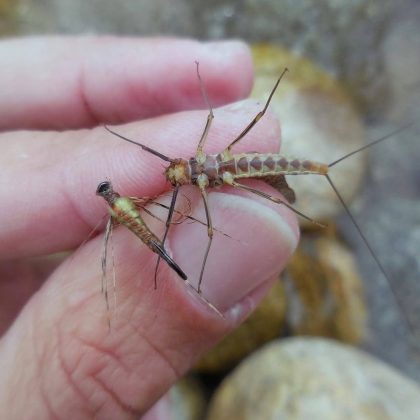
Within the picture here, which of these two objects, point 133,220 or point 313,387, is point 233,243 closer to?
point 133,220

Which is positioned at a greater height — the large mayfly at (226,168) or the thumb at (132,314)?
the large mayfly at (226,168)

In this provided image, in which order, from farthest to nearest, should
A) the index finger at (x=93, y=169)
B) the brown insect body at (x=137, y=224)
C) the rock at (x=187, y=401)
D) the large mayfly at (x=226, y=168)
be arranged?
1. the rock at (x=187, y=401)
2. the index finger at (x=93, y=169)
3. the large mayfly at (x=226, y=168)
4. the brown insect body at (x=137, y=224)

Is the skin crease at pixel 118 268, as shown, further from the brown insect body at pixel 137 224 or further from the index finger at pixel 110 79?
the index finger at pixel 110 79

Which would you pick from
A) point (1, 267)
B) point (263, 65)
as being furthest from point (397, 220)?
point (1, 267)

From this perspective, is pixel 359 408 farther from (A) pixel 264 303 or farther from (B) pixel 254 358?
(A) pixel 264 303

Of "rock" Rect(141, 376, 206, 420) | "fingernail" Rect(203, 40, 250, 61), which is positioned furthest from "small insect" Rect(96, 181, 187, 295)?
"rock" Rect(141, 376, 206, 420)

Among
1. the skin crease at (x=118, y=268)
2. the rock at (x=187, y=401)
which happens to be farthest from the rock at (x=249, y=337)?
the skin crease at (x=118, y=268)
